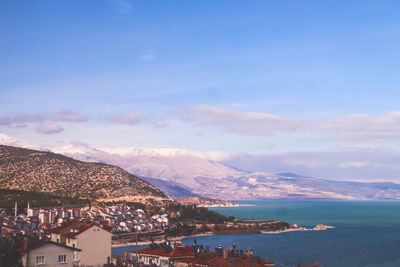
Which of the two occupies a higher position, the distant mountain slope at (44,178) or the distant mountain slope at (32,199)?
the distant mountain slope at (44,178)

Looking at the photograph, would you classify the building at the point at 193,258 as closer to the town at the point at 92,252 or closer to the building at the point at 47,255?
the town at the point at 92,252

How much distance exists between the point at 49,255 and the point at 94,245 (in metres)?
13.7

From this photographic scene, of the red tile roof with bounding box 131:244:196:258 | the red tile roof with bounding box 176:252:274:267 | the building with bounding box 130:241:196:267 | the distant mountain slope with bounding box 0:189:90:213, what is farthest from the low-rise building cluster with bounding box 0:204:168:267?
the distant mountain slope with bounding box 0:189:90:213

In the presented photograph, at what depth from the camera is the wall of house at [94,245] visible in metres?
52.3

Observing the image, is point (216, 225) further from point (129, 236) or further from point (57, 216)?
point (57, 216)

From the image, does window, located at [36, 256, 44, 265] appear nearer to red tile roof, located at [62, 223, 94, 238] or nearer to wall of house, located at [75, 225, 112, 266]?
wall of house, located at [75, 225, 112, 266]

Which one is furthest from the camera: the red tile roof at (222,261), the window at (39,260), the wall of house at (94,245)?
the wall of house at (94,245)

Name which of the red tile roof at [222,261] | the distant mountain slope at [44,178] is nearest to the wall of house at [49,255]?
the red tile roof at [222,261]

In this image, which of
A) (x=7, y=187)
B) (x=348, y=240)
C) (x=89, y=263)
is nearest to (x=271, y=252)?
(x=348, y=240)

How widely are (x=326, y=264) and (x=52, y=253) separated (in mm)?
65414

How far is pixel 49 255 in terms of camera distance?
39844 millimetres

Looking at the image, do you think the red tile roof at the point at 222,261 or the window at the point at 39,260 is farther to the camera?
the red tile roof at the point at 222,261

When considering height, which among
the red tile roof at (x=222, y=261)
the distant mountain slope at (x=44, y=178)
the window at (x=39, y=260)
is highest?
the distant mountain slope at (x=44, y=178)

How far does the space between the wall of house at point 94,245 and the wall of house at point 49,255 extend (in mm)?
10791
